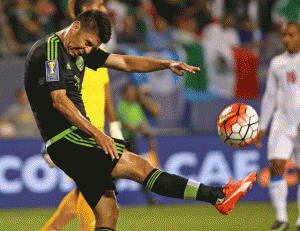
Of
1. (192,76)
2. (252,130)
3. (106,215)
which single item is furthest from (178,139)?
(106,215)

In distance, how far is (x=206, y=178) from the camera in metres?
9.82

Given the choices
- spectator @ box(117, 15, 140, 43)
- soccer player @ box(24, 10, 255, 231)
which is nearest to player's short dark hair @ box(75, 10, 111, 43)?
soccer player @ box(24, 10, 255, 231)

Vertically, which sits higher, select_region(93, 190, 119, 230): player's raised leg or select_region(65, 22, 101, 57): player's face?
select_region(65, 22, 101, 57): player's face

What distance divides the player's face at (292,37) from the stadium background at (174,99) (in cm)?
235

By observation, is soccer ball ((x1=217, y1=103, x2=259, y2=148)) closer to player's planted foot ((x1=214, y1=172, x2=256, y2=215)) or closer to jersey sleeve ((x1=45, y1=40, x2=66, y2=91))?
player's planted foot ((x1=214, y1=172, x2=256, y2=215))

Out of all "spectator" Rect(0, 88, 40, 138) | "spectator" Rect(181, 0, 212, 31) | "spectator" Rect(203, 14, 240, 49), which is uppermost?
"spectator" Rect(181, 0, 212, 31)

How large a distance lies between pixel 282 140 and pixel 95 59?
3.03m

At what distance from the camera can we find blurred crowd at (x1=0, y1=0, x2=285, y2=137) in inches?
431

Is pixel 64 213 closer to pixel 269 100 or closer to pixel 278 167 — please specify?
pixel 278 167

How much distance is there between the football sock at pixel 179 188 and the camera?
A: 4.16 metres

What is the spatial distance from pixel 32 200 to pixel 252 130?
538 centimetres

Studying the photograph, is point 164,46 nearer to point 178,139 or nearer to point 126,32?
point 126,32

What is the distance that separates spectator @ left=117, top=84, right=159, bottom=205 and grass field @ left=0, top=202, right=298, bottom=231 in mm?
795

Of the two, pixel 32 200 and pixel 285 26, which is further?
pixel 32 200
